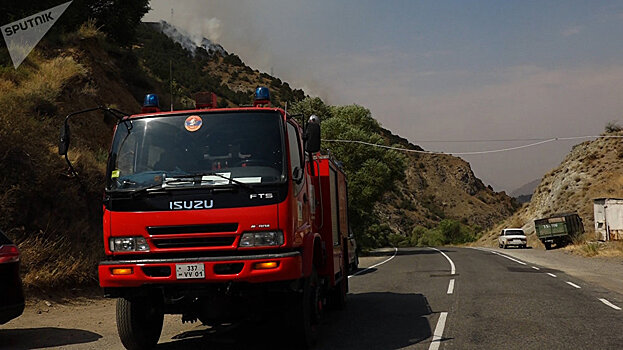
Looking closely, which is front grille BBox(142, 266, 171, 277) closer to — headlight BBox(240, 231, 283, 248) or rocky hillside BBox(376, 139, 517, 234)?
headlight BBox(240, 231, 283, 248)

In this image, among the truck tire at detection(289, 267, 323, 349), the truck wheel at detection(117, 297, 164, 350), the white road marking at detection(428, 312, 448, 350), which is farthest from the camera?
the white road marking at detection(428, 312, 448, 350)

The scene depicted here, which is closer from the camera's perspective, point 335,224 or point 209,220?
point 209,220

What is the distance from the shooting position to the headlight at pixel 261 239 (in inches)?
261

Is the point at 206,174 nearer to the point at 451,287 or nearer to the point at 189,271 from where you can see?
the point at 189,271

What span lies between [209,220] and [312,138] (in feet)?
5.61

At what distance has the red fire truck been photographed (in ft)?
21.7

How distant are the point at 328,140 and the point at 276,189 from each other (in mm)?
34521

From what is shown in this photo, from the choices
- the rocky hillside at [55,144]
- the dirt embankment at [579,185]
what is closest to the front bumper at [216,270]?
the rocky hillside at [55,144]

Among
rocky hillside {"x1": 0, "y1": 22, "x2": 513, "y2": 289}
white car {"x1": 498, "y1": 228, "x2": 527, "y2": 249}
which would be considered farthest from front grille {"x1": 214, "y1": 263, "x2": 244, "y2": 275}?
white car {"x1": 498, "y1": 228, "x2": 527, "y2": 249}

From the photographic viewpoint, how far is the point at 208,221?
21.7ft

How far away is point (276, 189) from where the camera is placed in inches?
267

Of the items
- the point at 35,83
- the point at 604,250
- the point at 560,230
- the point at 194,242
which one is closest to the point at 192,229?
the point at 194,242

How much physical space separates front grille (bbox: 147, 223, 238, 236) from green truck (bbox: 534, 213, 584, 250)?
36933 millimetres

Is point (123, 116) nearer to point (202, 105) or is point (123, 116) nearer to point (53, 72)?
point (202, 105)
